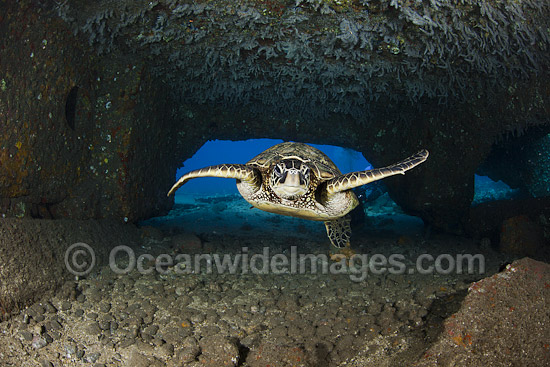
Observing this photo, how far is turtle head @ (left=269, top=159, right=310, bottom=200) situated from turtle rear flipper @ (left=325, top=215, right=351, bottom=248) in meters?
1.80

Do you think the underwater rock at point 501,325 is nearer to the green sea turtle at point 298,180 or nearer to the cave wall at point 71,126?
the green sea turtle at point 298,180

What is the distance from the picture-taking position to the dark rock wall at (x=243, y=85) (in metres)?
3.73

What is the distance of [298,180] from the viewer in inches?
140

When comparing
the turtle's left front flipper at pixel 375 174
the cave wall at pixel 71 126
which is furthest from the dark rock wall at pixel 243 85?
the turtle's left front flipper at pixel 375 174

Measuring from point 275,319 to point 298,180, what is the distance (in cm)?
163

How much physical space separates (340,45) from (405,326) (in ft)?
13.1

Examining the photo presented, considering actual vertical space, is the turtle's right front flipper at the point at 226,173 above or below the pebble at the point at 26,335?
above

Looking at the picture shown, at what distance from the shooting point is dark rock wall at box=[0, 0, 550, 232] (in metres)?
3.73

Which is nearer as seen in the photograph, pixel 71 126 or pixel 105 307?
pixel 105 307

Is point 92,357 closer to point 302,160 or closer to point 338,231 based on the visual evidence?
point 302,160

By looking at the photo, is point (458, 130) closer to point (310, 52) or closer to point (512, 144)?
point (310, 52)
